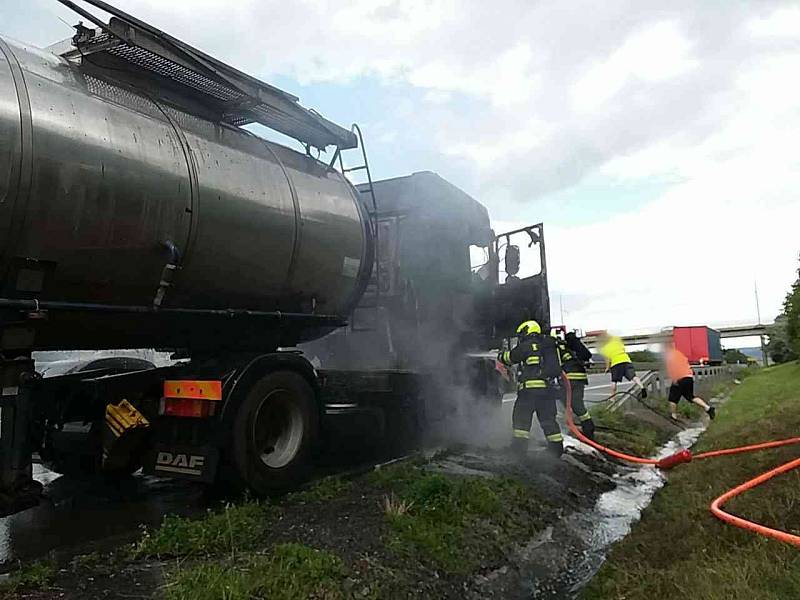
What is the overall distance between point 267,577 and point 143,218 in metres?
2.35

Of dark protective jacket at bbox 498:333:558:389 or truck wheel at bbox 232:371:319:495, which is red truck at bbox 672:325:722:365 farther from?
truck wheel at bbox 232:371:319:495

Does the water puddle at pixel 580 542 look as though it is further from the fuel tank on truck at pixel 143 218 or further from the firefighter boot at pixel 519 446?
the fuel tank on truck at pixel 143 218

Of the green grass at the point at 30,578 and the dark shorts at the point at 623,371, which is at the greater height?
the dark shorts at the point at 623,371

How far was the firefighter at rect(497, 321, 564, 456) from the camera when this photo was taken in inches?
302

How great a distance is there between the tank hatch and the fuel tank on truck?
102 mm

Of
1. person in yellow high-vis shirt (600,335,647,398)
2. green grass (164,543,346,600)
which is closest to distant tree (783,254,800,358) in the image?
person in yellow high-vis shirt (600,335,647,398)

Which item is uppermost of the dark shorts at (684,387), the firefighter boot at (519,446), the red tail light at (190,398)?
the red tail light at (190,398)

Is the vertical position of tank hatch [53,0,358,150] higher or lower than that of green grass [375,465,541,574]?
higher

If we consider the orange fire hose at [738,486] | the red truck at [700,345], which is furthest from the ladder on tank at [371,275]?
the red truck at [700,345]

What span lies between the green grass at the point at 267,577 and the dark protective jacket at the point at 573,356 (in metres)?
5.10

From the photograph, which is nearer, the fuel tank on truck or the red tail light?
the fuel tank on truck


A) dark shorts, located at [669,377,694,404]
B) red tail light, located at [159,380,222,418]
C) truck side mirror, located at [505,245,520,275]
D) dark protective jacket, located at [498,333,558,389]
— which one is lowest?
dark shorts, located at [669,377,694,404]

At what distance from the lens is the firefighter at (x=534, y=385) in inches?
302

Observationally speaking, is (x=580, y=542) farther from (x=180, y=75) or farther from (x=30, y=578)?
(x=180, y=75)
